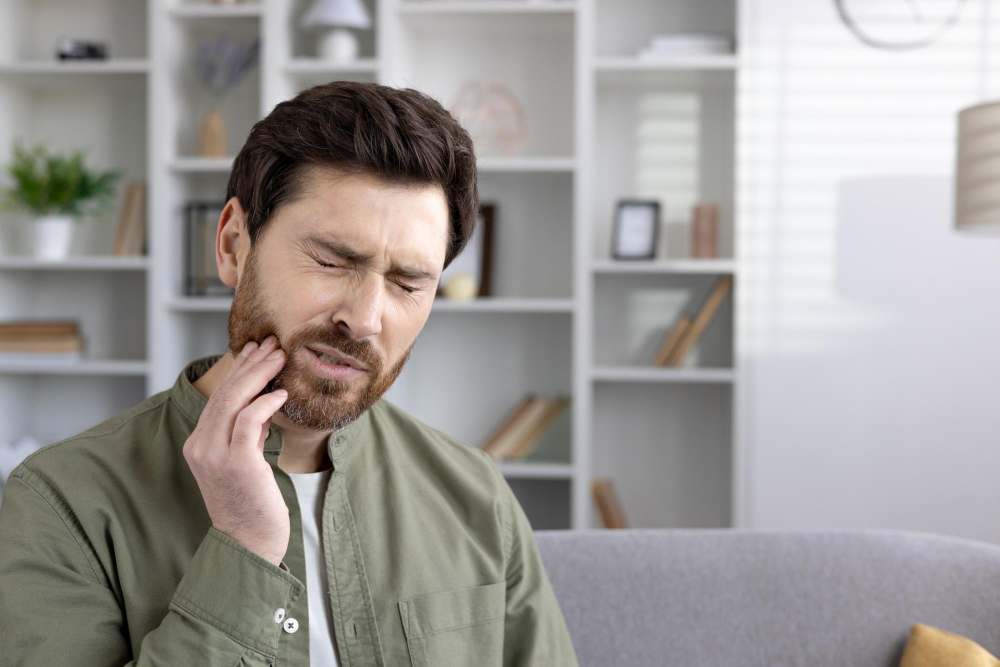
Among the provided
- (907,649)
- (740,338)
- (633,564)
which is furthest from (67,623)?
(740,338)

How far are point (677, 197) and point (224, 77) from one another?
5.03ft

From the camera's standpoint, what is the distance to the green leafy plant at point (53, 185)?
289cm

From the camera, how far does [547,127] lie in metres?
3.11

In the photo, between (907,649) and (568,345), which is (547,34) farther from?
(907,649)

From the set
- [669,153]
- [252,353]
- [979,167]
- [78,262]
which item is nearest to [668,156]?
[669,153]

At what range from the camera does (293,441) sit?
3.76ft

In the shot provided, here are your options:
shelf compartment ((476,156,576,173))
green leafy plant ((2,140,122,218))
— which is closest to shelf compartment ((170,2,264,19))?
green leafy plant ((2,140,122,218))

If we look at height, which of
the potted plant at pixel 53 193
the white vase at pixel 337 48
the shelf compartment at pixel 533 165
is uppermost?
the white vase at pixel 337 48

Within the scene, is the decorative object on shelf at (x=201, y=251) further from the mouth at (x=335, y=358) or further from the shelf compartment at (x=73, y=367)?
the mouth at (x=335, y=358)

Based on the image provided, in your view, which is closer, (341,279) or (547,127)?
(341,279)

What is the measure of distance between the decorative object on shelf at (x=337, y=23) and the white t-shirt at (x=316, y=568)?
197 centimetres

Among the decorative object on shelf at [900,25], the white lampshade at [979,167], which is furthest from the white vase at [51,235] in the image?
the white lampshade at [979,167]

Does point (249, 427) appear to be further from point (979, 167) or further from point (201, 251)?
point (201, 251)

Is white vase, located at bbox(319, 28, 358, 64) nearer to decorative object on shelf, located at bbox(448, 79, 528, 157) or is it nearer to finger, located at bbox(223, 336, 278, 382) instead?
decorative object on shelf, located at bbox(448, 79, 528, 157)
